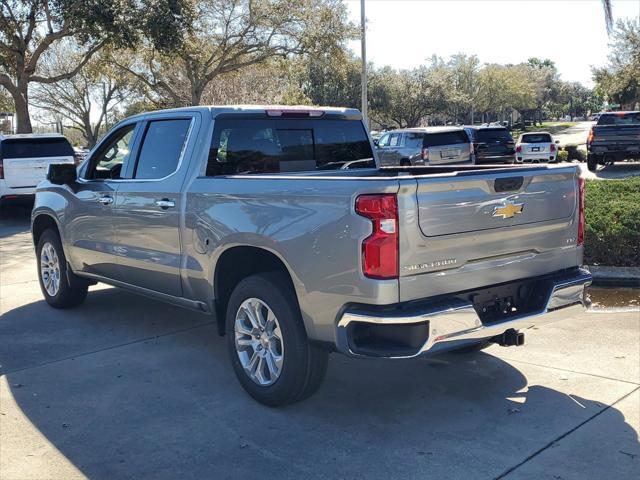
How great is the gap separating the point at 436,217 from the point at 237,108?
7.09ft

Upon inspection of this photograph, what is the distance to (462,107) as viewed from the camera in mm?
71188

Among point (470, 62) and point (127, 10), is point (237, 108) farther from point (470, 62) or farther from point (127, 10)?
point (470, 62)

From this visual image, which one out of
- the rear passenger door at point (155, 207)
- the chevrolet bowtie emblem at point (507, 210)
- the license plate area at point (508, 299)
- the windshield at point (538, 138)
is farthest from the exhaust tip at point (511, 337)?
the windshield at point (538, 138)

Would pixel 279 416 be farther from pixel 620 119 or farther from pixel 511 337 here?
pixel 620 119

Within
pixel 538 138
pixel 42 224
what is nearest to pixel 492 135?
pixel 538 138

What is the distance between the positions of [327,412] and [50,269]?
4.03 metres

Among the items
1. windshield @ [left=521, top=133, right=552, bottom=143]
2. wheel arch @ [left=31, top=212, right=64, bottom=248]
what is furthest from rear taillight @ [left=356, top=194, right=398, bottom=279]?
windshield @ [left=521, top=133, right=552, bottom=143]

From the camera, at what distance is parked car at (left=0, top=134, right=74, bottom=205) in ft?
46.3

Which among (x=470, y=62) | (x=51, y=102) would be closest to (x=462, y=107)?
(x=470, y=62)

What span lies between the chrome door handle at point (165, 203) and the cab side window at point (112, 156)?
2.96 feet

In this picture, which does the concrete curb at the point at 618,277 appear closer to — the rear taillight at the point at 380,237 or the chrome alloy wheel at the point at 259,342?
the chrome alloy wheel at the point at 259,342

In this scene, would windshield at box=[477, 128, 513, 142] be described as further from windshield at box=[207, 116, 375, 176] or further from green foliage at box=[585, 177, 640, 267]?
windshield at box=[207, 116, 375, 176]

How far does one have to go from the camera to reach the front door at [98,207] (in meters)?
5.88

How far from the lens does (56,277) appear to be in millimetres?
6980
